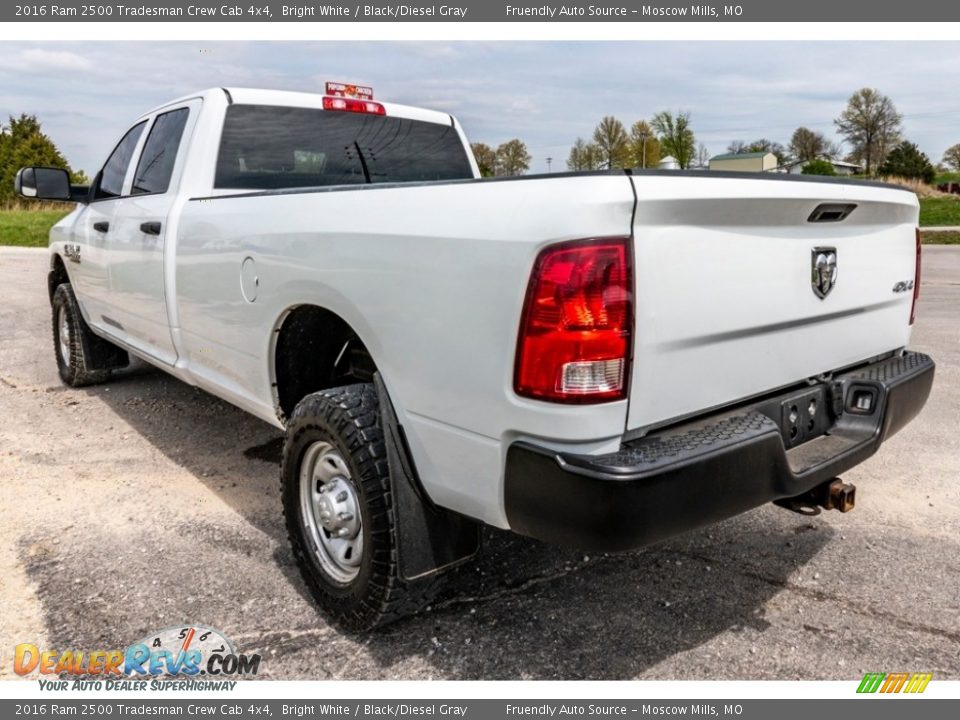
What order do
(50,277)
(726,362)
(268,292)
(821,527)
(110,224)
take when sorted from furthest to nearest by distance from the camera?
(50,277) < (110,224) < (821,527) < (268,292) < (726,362)

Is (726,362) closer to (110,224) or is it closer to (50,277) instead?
(110,224)

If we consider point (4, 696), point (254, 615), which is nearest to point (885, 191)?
point (254, 615)

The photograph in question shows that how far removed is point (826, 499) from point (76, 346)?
528cm

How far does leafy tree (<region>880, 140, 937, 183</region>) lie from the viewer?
152ft

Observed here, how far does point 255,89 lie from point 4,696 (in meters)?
3.02

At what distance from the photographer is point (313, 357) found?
3.29 metres

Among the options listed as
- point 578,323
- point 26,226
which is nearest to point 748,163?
point 578,323

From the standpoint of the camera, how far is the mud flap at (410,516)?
8.34 feet

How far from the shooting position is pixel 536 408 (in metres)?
2.11

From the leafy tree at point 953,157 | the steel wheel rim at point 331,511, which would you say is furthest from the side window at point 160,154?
the leafy tree at point 953,157

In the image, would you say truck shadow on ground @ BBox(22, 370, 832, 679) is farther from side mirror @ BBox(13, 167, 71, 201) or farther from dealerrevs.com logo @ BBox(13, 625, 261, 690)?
side mirror @ BBox(13, 167, 71, 201)

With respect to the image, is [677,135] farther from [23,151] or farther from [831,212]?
[23,151]

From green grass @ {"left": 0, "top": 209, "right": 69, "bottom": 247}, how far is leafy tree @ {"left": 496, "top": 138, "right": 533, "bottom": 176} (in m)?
18.0

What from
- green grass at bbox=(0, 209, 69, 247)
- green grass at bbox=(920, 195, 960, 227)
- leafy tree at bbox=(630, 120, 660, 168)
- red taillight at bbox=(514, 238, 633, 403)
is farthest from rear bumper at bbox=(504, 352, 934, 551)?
green grass at bbox=(920, 195, 960, 227)
